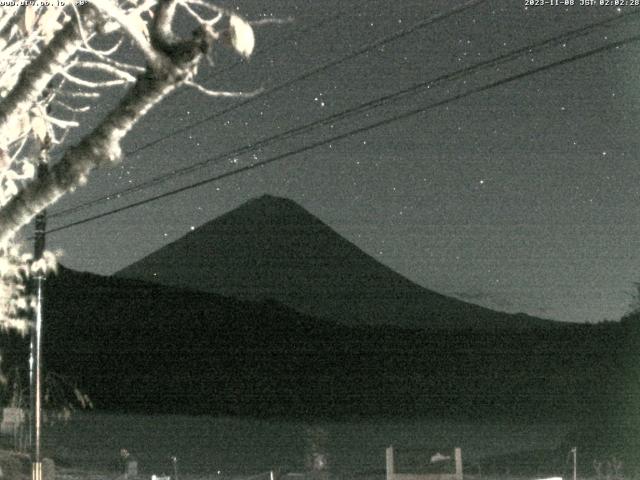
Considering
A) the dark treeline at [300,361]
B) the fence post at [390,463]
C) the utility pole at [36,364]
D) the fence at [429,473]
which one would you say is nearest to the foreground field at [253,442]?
the dark treeline at [300,361]

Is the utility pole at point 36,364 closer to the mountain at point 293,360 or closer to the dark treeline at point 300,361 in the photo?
the dark treeline at point 300,361

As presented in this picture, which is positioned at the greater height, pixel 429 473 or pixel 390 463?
pixel 390 463

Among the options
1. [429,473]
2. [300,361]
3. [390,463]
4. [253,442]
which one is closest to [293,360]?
[300,361]

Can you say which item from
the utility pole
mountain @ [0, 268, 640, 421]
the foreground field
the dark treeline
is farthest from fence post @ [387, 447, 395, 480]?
mountain @ [0, 268, 640, 421]

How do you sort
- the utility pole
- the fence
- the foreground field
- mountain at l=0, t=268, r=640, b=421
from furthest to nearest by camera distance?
mountain at l=0, t=268, r=640, b=421 < the foreground field < the utility pole < the fence

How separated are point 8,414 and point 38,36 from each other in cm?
3250

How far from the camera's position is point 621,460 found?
29281mm

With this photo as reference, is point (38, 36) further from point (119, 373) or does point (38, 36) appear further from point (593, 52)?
point (119, 373)

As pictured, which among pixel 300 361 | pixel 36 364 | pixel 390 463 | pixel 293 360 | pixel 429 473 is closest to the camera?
pixel 390 463

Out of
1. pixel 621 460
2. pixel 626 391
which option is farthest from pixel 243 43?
pixel 626 391

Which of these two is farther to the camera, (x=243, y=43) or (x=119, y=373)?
(x=119, y=373)

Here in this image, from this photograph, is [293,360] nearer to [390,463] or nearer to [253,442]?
[253,442]

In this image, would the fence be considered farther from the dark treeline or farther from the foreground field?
the dark treeline

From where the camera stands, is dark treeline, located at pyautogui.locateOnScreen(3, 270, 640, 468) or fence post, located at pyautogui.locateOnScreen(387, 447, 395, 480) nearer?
fence post, located at pyautogui.locateOnScreen(387, 447, 395, 480)
